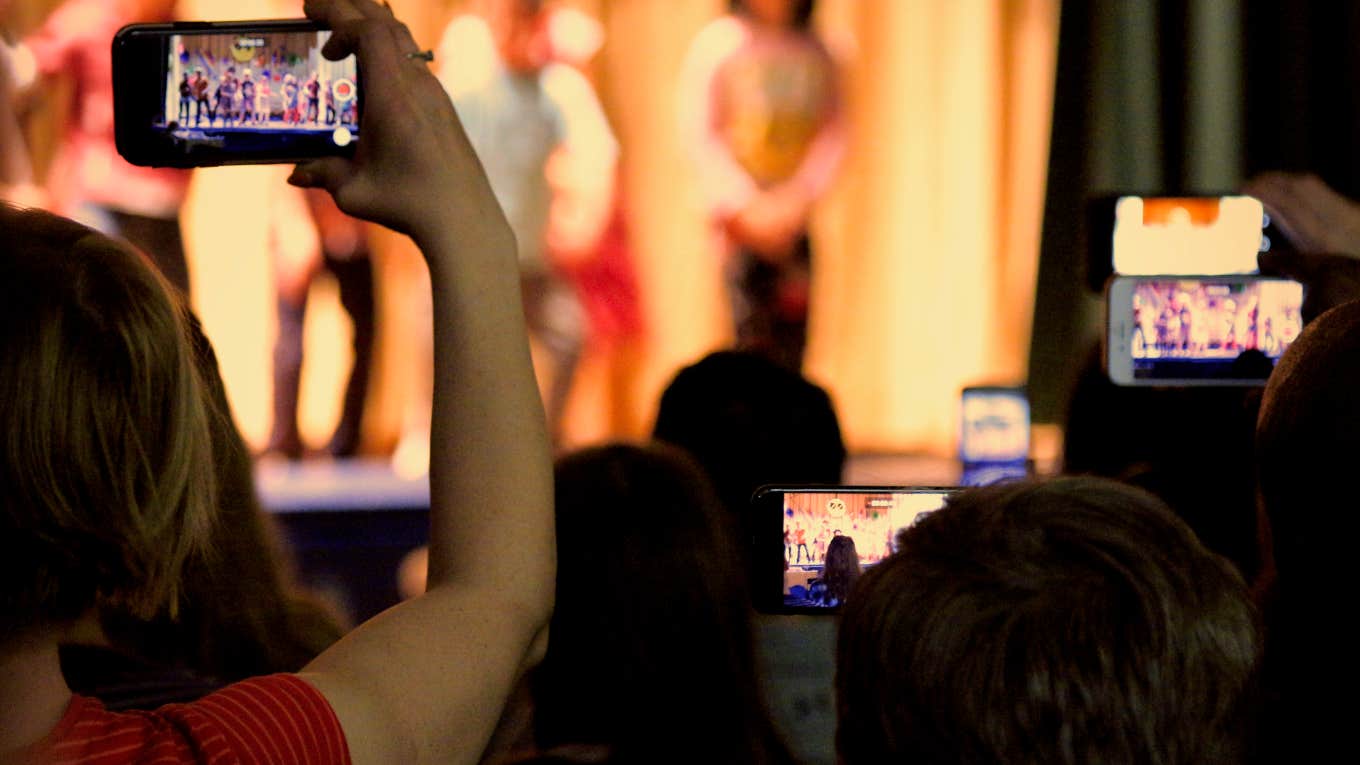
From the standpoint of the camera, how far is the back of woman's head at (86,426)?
495mm

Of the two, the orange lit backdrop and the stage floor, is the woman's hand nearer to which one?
the stage floor

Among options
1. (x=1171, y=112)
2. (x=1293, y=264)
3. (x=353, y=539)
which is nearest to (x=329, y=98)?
(x=1293, y=264)

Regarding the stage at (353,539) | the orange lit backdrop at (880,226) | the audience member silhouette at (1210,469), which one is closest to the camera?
the audience member silhouette at (1210,469)

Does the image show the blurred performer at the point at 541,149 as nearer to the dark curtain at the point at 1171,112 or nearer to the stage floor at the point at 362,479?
the stage floor at the point at 362,479

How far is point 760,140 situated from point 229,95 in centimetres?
387

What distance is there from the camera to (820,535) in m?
0.71

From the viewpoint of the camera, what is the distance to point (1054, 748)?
53cm

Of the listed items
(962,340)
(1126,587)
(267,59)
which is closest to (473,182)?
(267,59)

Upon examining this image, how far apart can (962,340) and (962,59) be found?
3.03 ft

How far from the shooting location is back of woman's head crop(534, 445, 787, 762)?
917mm

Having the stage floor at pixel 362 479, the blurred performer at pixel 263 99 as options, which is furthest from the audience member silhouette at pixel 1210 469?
the stage floor at pixel 362 479

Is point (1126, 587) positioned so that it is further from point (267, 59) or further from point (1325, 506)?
point (267, 59)

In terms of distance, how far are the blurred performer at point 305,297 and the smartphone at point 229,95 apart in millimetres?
3615

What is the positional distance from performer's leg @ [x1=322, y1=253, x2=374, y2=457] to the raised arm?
12.5 ft
